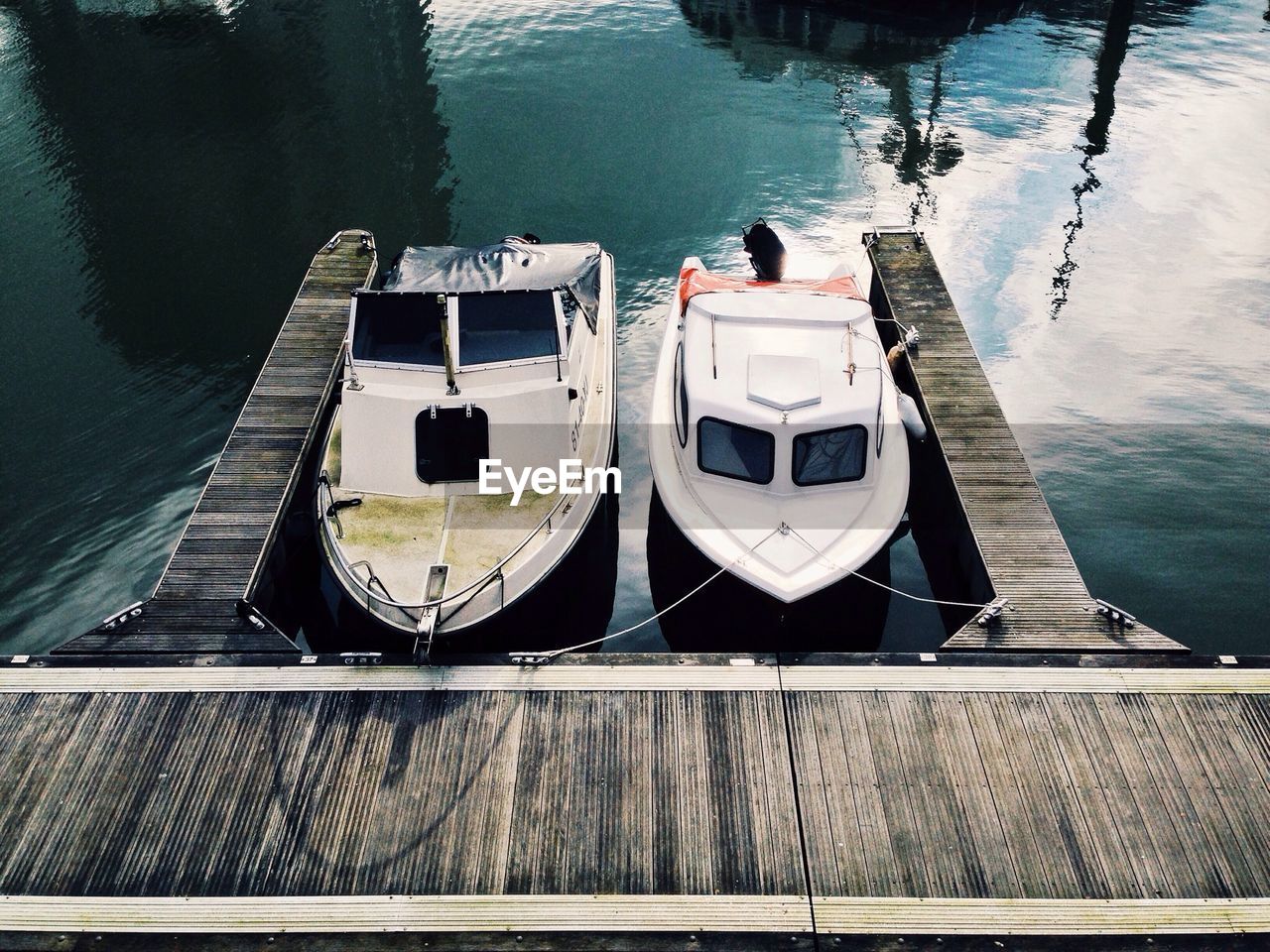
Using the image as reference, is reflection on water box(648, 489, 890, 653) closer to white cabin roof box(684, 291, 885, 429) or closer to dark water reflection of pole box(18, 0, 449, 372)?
white cabin roof box(684, 291, 885, 429)

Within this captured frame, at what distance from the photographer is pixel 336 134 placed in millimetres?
28703

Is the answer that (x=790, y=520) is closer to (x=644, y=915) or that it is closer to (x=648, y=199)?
(x=644, y=915)

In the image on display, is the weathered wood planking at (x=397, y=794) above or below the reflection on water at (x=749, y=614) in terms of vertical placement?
above

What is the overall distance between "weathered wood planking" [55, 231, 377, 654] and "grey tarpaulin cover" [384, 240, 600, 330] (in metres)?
2.38

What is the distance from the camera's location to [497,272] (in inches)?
649

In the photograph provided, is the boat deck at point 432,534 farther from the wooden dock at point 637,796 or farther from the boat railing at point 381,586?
the wooden dock at point 637,796

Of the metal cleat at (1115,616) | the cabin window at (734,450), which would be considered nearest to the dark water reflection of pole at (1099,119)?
the metal cleat at (1115,616)

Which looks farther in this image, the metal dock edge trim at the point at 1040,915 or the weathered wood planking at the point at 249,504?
the weathered wood planking at the point at 249,504

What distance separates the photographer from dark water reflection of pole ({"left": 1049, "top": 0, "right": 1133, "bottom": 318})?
74.3 ft

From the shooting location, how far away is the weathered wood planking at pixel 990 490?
1207 cm

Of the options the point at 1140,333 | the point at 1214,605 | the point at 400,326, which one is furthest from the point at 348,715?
the point at 1140,333

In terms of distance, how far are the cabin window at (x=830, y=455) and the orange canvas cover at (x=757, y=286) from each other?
365cm

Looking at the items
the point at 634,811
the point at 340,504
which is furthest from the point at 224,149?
the point at 634,811

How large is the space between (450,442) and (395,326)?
7.67ft
